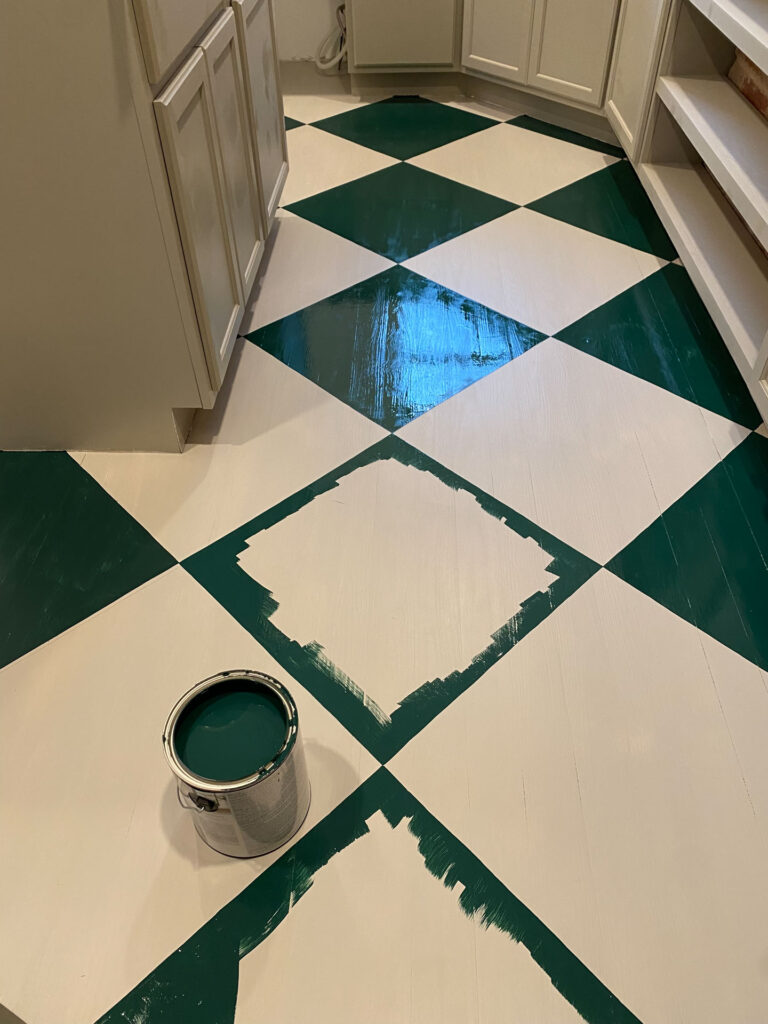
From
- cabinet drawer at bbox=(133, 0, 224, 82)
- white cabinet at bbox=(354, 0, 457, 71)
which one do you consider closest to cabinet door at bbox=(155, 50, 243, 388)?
cabinet drawer at bbox=(133, 0, 224, 82)

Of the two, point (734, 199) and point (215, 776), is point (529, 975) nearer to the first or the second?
point (215, 776)

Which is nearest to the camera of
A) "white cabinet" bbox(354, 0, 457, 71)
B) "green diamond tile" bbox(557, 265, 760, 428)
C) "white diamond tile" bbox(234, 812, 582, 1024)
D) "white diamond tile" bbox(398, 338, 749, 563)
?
"white diamond tile" bbox(234, 812, 582, 1024)

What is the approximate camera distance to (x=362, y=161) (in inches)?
105

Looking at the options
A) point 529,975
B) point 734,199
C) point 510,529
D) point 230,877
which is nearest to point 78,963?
point 230,877

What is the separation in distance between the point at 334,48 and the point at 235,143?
6.37ft

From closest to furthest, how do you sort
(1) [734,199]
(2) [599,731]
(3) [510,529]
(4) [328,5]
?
(2) [599,731]
(3) [510,529]
(1) [734,199]
(4) [328,5]

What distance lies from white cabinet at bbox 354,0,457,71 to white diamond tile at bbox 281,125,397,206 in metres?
0.45

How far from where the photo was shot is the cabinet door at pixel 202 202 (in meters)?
1.22

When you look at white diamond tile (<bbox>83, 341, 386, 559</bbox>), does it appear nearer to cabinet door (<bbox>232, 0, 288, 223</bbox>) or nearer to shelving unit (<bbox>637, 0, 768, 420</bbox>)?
cabinet door (<bbox>232, 0, 288, 223</bbox>)

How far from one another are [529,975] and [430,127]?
2873 mm

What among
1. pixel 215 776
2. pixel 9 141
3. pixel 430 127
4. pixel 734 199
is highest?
pixel 9 141

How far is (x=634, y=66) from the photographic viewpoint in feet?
7.52

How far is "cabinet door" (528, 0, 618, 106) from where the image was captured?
2.48 meters

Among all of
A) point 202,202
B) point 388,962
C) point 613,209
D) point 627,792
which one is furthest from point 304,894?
point 613,209
